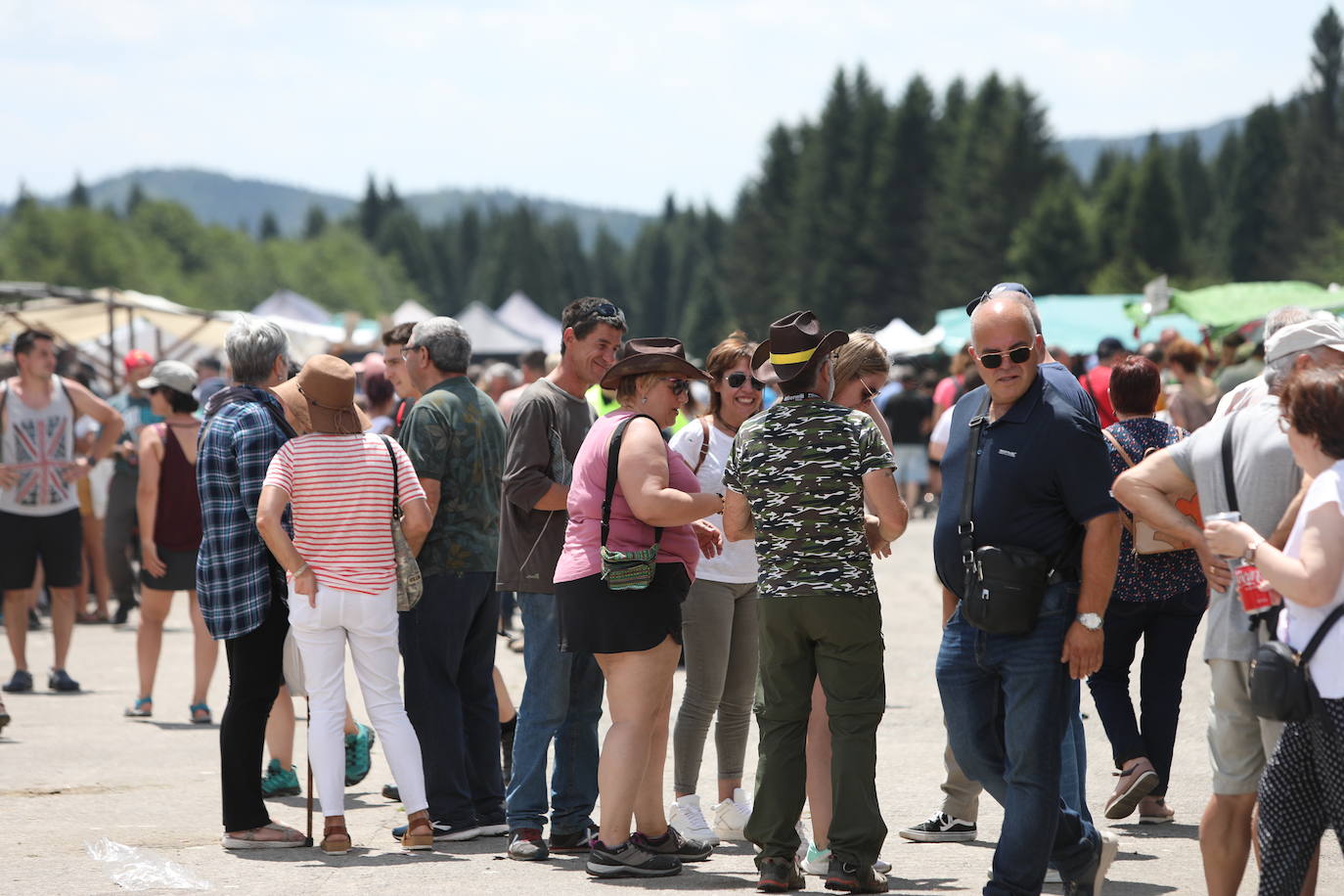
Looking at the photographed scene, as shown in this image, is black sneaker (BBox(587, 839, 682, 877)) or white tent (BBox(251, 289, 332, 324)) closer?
black sneaker (BBox(587, 839, 682, 877))

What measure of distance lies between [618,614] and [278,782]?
105 inches

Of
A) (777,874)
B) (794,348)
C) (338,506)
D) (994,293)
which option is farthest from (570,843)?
(994,293)

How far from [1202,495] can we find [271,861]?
3.73 meters

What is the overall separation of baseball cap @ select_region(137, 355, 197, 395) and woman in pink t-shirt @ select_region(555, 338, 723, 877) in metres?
4.10

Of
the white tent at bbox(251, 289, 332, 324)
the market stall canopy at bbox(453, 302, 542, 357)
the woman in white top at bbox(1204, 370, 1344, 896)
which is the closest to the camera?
the woman in white top at bbox(1204, 370, 1344, 896)

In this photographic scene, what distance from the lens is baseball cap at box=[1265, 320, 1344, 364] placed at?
4.92 metres

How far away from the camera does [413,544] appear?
6629 mm

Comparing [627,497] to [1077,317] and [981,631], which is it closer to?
[981,631]

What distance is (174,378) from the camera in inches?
375

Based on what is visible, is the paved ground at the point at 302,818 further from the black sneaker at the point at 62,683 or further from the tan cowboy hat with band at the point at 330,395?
the tan cowboy hat with band at the point at 330,395

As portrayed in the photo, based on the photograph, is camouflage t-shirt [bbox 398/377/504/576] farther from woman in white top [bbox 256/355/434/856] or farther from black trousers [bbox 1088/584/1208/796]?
black trousers [bbox 1088/584/1208/796]

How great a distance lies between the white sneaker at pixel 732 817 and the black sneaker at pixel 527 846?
0.76 metres

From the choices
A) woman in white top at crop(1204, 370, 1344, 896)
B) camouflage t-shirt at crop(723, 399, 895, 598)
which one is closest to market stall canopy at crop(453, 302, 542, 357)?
camouflage t-shirt at crop(723, 399, 895, 598)

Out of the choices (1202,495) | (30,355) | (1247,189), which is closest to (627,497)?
(1202,495)
